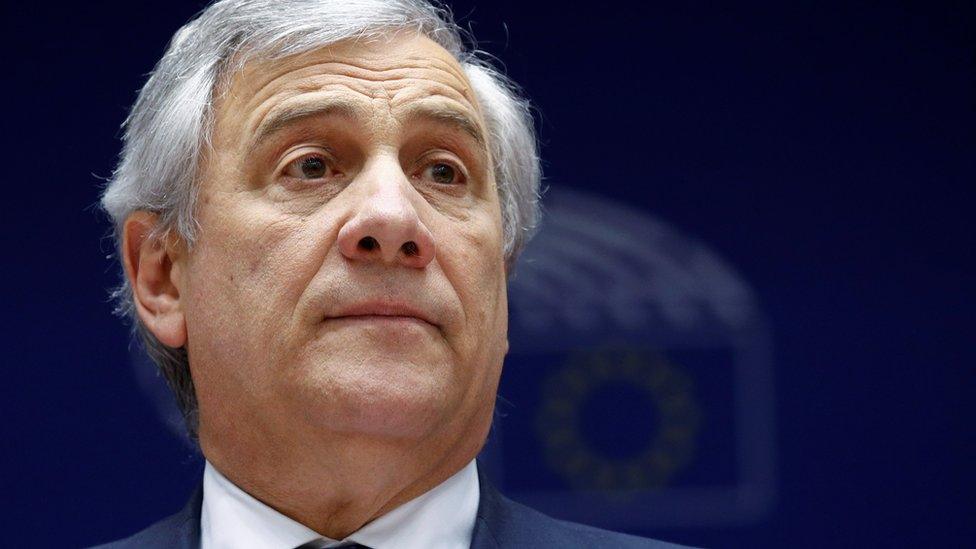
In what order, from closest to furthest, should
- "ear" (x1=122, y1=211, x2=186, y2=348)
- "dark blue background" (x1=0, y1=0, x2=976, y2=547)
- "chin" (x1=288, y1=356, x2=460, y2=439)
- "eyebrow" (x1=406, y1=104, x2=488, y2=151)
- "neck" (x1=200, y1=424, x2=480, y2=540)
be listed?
"chin" (x1=288, y1=356, x2=460, y2=439), "neck" (x1=200, y1=424, x2=480, y2=540), "eyebrow" (x1=406, y1=104, x2=488, y2=151), "ear" (x1=122, y1=211, x2=186, y2=348), "dark blue background" (x1=0, y1=0, x2=976, y2=547)

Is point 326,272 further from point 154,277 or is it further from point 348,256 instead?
point 154,277

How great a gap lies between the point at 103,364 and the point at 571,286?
1.36 m

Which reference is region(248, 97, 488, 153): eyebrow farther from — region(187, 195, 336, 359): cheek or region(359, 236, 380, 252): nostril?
region(359, 236, 380, 252): nostril

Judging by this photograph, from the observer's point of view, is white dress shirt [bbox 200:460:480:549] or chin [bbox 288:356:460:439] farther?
white dress shirt [bbox 200:460:480:549]

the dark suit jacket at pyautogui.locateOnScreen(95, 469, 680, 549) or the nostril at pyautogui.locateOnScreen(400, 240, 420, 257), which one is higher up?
the nostril at pyautogui.locateOnScreen(400, 240, 420, 257)

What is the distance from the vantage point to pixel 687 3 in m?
4.30

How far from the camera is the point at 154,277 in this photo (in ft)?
9.05

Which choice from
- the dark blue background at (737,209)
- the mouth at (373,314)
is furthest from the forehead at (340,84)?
the dark blue background at (737,209)

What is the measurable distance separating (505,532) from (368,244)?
61cm

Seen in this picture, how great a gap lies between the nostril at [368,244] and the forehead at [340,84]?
25 cm

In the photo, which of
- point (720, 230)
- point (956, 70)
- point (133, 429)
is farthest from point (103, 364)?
point (956, 70)

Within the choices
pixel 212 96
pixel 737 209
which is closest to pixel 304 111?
pixel 212 96

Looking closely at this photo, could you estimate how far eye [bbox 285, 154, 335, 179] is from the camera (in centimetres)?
253

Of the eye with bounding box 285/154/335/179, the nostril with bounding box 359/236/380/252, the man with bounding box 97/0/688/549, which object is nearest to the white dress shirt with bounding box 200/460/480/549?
the man with bounding box 97/0/688/549
